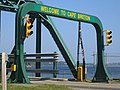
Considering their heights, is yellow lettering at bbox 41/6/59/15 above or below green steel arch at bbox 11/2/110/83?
above

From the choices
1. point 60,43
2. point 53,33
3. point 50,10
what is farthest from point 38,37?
point 50,10

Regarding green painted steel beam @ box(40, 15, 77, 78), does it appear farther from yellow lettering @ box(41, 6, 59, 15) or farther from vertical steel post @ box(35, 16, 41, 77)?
yellow lettering @ box(41, 6, 59, 15)

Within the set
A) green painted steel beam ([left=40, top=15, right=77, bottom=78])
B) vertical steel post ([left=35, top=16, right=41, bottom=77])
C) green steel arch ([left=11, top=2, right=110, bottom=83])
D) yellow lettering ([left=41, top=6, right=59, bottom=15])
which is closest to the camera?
green steel arch ([left=11, top=2, right=110, bottom=83])

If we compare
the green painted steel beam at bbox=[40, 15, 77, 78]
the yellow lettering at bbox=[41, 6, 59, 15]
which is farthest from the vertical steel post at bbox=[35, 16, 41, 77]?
the yellow lettering at bbox=[41, 6, 59, 15]

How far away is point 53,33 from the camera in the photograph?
41250mm

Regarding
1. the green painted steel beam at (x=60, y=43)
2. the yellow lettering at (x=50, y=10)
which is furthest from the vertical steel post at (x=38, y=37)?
the yellow lettering at (x=50, y=10)

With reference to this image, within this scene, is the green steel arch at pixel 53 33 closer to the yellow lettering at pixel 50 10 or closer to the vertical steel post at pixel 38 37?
the yellow lettering at pixel 50 10

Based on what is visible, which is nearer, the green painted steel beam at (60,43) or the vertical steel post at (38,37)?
the green painted steel beam at (60,43)

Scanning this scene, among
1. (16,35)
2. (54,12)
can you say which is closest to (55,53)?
(54,12)

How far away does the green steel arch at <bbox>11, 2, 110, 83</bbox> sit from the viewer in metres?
27.3

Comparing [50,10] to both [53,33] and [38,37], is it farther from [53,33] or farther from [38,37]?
[38,37]

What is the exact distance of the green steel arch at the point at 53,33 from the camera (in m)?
27.3

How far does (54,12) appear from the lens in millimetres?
31281

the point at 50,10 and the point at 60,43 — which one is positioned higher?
the point at 50,10
